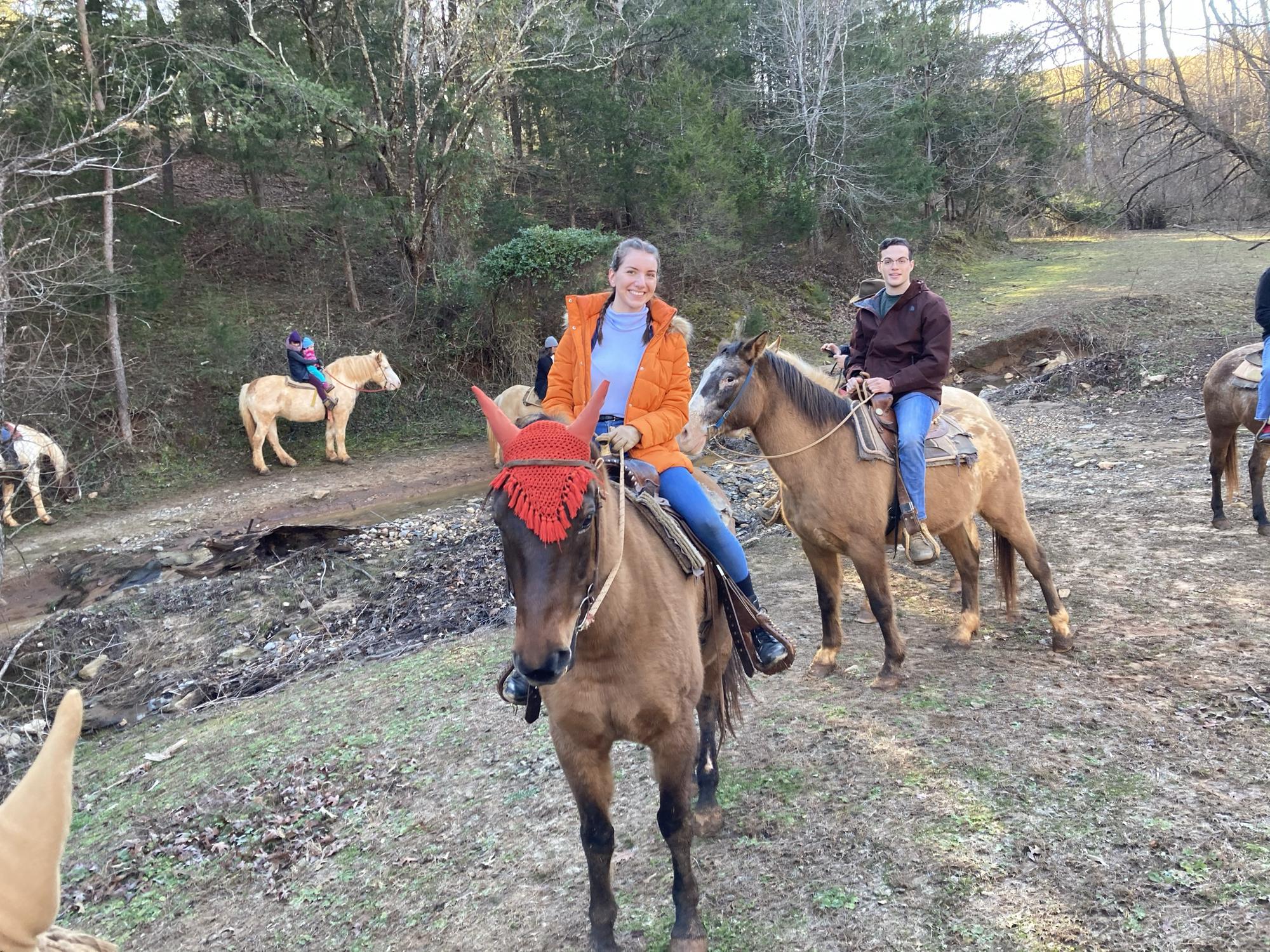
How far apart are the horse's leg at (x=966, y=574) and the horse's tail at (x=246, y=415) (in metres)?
11.5

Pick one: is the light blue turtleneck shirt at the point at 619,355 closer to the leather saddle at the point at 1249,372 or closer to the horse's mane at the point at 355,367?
the leather saddle at the point at 1249,372

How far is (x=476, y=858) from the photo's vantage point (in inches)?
140

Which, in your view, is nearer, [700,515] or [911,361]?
[700,515]

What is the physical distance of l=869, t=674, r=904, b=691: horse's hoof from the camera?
466cm

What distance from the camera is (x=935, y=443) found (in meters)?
4.95

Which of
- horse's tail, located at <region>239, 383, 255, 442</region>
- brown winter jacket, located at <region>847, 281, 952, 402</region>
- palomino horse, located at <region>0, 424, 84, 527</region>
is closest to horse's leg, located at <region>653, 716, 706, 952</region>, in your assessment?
brown winter jacket, located at <region>847, 281, 952, 402</region>

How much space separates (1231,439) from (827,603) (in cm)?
490

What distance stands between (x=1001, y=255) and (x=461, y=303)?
24.2 meters

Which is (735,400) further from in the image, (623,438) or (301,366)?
(301,366)

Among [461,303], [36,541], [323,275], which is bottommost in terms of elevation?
[36,541]

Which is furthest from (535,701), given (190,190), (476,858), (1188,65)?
(190,190)

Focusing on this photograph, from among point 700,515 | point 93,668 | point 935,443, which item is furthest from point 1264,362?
point 93,668

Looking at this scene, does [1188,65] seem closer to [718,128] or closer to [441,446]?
[718,128]

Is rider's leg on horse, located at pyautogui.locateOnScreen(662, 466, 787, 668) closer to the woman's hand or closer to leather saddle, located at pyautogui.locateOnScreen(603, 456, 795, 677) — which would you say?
leather saddle, located at pyautogui.locateOnScreen(603, 456, 795, 677)
